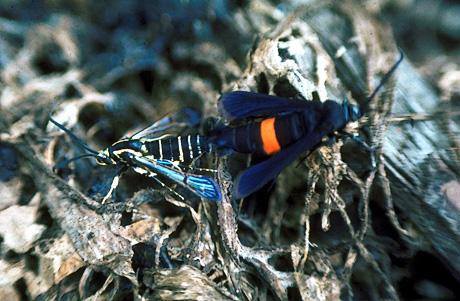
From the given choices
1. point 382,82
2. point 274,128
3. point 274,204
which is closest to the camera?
A: point 382,82

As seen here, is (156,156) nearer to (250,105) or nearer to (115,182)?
(115,182)

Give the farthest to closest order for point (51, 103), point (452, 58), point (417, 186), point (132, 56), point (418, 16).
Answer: point (132, 56), point (51, 103), point (418, 16), point (452, 58), point (417, 186)

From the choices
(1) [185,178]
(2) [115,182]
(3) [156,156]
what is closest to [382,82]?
(1) [185,178]

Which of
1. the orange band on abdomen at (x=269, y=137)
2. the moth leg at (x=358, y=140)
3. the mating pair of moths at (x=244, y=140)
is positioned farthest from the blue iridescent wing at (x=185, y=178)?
the moth leg at (x=358, y=140)

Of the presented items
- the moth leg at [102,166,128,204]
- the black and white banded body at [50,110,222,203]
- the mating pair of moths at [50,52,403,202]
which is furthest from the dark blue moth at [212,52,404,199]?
the moth leg at [102,166,128,204]

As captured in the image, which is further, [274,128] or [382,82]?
[274,128]

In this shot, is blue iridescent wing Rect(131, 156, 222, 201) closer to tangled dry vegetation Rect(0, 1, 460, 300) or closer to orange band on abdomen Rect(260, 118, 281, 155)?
tangled dry vegetation Rect(0, 1, 460, 300)

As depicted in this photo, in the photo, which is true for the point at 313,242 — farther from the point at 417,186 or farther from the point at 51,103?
the point at 51,103

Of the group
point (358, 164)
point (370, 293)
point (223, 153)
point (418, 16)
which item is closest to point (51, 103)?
point (223, 153)
